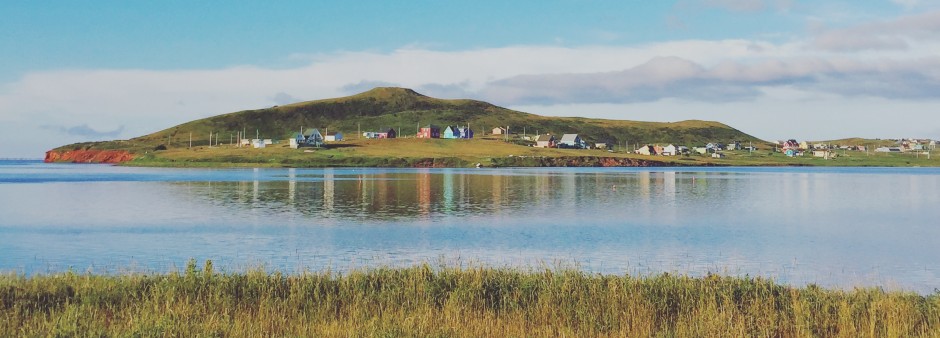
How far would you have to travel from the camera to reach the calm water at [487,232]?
36500mm

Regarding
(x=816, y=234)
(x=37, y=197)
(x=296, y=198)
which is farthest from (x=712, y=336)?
(x=37, y=197)

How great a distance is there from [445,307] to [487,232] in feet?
97.6

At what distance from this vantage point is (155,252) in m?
40.1

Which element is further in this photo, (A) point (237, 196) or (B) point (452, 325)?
(A) point (237, 196)

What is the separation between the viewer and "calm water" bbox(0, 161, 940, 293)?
36.5 meters

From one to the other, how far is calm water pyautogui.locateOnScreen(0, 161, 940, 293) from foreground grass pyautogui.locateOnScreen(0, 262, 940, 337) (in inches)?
228

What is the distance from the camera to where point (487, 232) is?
5062 centimetres

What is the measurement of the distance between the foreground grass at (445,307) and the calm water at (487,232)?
19.0 ft

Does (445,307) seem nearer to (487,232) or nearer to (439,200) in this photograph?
(487,232)

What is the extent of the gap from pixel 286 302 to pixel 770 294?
1372 cm

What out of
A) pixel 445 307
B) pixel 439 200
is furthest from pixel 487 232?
pixel 445 307

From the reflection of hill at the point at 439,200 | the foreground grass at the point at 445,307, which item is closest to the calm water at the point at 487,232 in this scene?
the reflection of hill at the point at 439,200

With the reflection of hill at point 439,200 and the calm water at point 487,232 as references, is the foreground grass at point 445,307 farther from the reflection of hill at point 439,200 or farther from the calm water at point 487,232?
the reflection of hill at point 439,200

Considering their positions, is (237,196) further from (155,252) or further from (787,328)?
(787,328)
